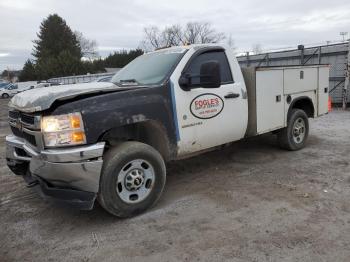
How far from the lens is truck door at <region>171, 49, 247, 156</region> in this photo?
15.5ft

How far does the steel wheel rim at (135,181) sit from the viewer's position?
416 cm

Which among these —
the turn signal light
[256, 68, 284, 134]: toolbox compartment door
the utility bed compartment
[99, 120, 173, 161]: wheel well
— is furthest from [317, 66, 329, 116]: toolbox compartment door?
the turn signal light

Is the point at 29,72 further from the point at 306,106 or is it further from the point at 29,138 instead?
the point at 29,138

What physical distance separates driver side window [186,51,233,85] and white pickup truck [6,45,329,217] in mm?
15

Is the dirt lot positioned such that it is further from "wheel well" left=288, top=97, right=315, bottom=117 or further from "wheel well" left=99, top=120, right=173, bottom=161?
"wheel well" left=288, top=97, right=315, bottom=117

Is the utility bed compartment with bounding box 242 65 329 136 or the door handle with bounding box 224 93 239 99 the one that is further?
the utility bed compartment with bounding box 242 65 329 136

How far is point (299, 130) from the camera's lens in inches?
277

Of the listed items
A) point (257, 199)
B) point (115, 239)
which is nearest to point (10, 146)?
point (115, 239)

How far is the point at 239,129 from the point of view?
5547 mm

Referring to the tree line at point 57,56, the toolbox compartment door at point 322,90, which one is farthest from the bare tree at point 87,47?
the toolbox compartment door at point 322,90

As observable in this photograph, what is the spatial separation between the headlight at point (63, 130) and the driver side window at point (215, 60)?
175cm

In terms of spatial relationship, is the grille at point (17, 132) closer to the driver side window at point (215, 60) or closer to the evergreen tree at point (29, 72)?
the driver side window at point (215, 60)

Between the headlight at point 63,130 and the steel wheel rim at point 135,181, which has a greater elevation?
the headlight at point 63,130

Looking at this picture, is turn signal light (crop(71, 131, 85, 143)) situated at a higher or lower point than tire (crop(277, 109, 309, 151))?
higher
